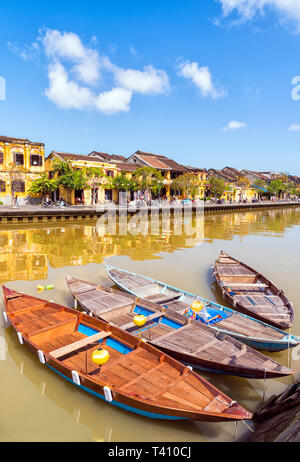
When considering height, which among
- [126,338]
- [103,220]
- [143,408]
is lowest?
[143,408]

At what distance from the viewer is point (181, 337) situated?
644 centimetres

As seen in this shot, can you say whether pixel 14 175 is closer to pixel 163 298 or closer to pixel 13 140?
pixel 13 140

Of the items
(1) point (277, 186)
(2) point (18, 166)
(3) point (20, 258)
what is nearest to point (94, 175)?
(2) point (18, 166)

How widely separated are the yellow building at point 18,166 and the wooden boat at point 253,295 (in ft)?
92.7

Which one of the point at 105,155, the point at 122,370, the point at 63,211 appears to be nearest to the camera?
the point at 122,370

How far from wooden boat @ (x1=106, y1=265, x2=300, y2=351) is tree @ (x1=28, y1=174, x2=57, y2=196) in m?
24.4

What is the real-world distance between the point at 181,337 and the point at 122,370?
1.66 meters

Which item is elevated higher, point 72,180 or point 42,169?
point 42,169

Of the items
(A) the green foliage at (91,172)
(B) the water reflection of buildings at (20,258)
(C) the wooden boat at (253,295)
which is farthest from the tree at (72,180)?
(C) the wooden boat at (253,295)

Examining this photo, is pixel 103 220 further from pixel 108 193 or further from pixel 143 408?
pixel 143 408

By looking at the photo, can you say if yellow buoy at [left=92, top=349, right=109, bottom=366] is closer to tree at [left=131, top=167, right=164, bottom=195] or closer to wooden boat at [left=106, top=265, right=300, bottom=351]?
wooden boat at [left=106, top=265, right=300, bottom=351]
